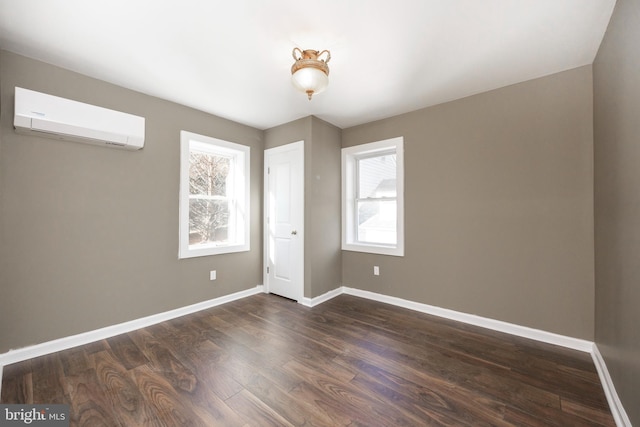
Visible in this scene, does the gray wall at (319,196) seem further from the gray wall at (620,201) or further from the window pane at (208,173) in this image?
the gray wall at (620,201)

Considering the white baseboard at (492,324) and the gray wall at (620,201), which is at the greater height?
the gray wall at (620,201)

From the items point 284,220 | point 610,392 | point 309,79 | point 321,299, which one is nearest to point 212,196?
point 284,220

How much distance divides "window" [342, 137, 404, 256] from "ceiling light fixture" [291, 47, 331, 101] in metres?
1.73

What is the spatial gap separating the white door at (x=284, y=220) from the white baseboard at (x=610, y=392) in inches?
111

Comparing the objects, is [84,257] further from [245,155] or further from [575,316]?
[575,316]

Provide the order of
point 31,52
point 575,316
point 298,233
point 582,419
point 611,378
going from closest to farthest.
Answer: point 582,419 → point 611,378 → point 31,52 → point 575,316 → point 298,233

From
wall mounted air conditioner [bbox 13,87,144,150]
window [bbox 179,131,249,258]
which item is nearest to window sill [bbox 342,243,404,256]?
window [bbox 179,131,249,258]

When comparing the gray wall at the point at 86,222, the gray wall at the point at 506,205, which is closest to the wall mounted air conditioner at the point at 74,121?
the gray wall at the point at 86,222

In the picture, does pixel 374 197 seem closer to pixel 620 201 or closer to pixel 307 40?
pixel 307 40

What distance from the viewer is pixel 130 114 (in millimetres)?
2646

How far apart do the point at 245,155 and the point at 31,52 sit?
2.17 meters

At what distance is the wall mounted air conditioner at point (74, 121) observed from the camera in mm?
2049

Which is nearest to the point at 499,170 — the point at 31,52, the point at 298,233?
the point at 298,233

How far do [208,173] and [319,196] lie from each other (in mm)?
1589
